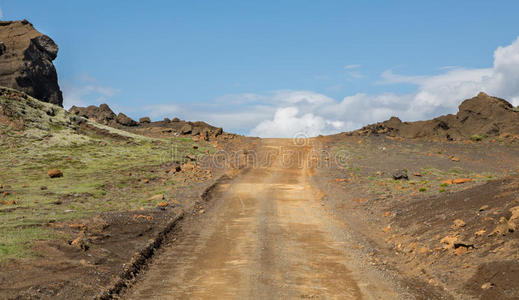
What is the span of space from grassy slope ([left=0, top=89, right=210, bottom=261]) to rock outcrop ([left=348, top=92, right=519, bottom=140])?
100 feet

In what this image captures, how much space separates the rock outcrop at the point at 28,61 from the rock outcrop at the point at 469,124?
42292mm

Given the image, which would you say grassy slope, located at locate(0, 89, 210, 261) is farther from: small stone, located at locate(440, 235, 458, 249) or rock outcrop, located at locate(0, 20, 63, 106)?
small stone, located at locate(440, 235, 458, 249)

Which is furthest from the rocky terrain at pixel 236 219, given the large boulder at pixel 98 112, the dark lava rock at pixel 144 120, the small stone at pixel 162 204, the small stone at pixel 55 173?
the dark lava rock at pixel 144 120

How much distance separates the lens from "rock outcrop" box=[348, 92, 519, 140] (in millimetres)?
58812

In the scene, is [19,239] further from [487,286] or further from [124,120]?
[124,120]

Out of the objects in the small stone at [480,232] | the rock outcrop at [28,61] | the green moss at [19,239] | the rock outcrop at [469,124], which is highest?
the rock outcrop at [28,61]

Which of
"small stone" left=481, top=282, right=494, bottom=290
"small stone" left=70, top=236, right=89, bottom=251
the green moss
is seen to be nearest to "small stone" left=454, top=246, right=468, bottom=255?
"small stone" left=481, top=282, right=494, bottom=290

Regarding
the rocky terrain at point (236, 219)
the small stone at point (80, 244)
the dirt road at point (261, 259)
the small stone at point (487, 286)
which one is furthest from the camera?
the small stone at point (80, 244)

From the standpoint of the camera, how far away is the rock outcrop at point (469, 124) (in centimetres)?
5881

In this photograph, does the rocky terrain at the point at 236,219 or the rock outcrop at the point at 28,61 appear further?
the rock outcrop at the point at 28,61

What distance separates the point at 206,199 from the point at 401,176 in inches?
559

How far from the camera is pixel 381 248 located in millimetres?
16406

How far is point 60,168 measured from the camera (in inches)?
1406

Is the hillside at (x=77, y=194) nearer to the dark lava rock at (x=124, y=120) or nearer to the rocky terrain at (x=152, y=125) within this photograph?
the rocky terrain at (x=152, y=125)
